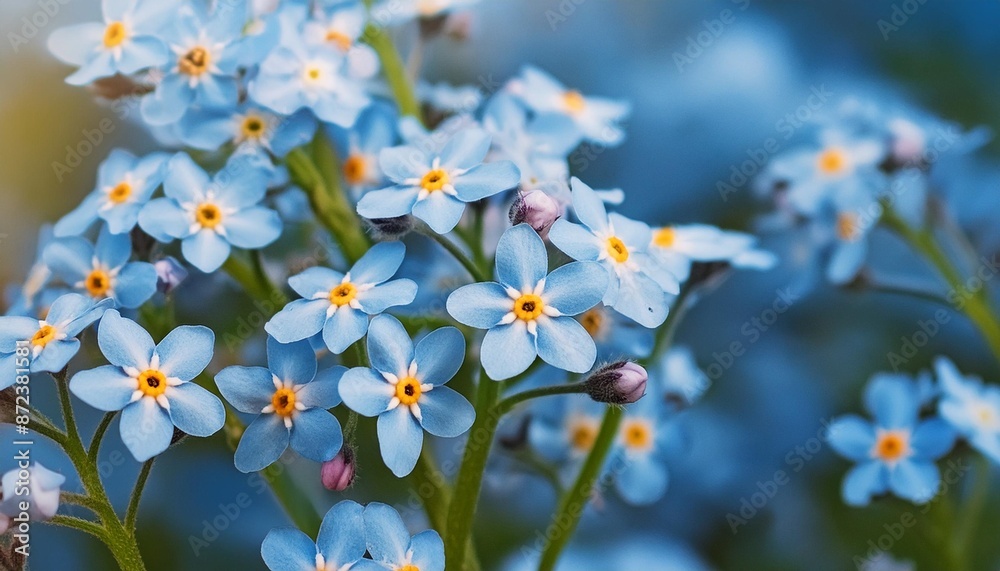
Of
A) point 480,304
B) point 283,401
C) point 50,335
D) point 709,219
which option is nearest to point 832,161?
point 709,219

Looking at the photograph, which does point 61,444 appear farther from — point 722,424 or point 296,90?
point 722,424

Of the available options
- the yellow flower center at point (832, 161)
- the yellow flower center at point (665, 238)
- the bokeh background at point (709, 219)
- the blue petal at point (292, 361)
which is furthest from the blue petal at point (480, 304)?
the yellow flower center at point (832, 161)

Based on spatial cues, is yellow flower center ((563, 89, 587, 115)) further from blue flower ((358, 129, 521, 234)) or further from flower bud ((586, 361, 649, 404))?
flower bud ((586, 361, 649, 404))

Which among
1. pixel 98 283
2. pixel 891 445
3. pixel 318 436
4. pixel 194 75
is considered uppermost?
pixel 194 75

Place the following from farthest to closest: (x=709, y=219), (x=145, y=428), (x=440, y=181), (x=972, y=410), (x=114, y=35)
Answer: (x=709, y=219), (x=972, y=410), (x=114, y=35), (x=440, y=181), (x=145, y=428)

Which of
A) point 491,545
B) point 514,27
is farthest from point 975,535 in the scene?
point 514,27

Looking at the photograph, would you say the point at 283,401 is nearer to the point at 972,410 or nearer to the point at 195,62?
the point at 195,62

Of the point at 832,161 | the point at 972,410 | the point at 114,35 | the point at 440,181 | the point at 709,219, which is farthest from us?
the point at 709,219
